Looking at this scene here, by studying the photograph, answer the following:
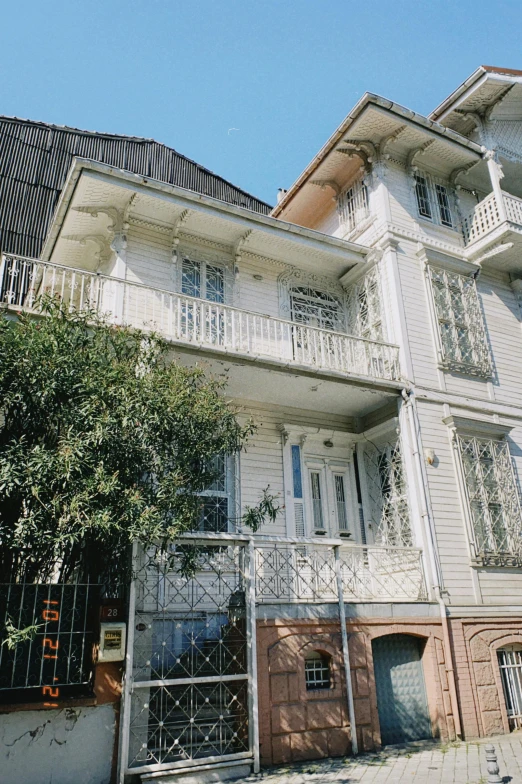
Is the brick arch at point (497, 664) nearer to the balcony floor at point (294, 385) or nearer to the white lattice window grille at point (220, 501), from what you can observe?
the balcony floor at point (294, 385)

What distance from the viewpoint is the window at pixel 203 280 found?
11.8 metres

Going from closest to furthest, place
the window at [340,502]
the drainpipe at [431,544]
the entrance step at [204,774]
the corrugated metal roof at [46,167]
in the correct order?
the entrance step at [204,774] < the drainpipe at [431,544] < the window at [340,502] < the corrugated metal roof at [46,167]

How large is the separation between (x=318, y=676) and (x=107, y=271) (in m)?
8.20

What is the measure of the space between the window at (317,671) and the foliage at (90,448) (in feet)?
9.84

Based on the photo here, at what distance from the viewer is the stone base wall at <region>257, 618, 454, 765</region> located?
7.32 m

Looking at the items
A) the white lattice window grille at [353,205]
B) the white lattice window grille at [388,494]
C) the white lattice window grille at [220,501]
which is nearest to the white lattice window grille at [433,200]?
the white lattice window grille at [353,205]

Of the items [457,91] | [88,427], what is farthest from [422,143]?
[88,427]

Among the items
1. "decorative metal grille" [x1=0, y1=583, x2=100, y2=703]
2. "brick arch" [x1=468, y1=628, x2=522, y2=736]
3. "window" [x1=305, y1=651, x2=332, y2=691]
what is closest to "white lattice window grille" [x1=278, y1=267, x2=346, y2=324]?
"brick arch" [x1=468, y1=628, x2=522, y2=736]

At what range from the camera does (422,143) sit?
13.6 m

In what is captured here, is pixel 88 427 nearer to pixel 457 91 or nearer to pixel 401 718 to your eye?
pixel 401 718

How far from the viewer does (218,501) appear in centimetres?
1064

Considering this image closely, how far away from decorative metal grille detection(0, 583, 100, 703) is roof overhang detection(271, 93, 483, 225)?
1083cm

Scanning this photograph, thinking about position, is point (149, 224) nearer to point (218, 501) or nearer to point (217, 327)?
point (217, 327)

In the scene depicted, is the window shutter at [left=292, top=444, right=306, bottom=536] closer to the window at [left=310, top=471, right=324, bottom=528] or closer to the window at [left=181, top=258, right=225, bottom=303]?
the window at [left=310, top=471, right=324, bottom=528]
